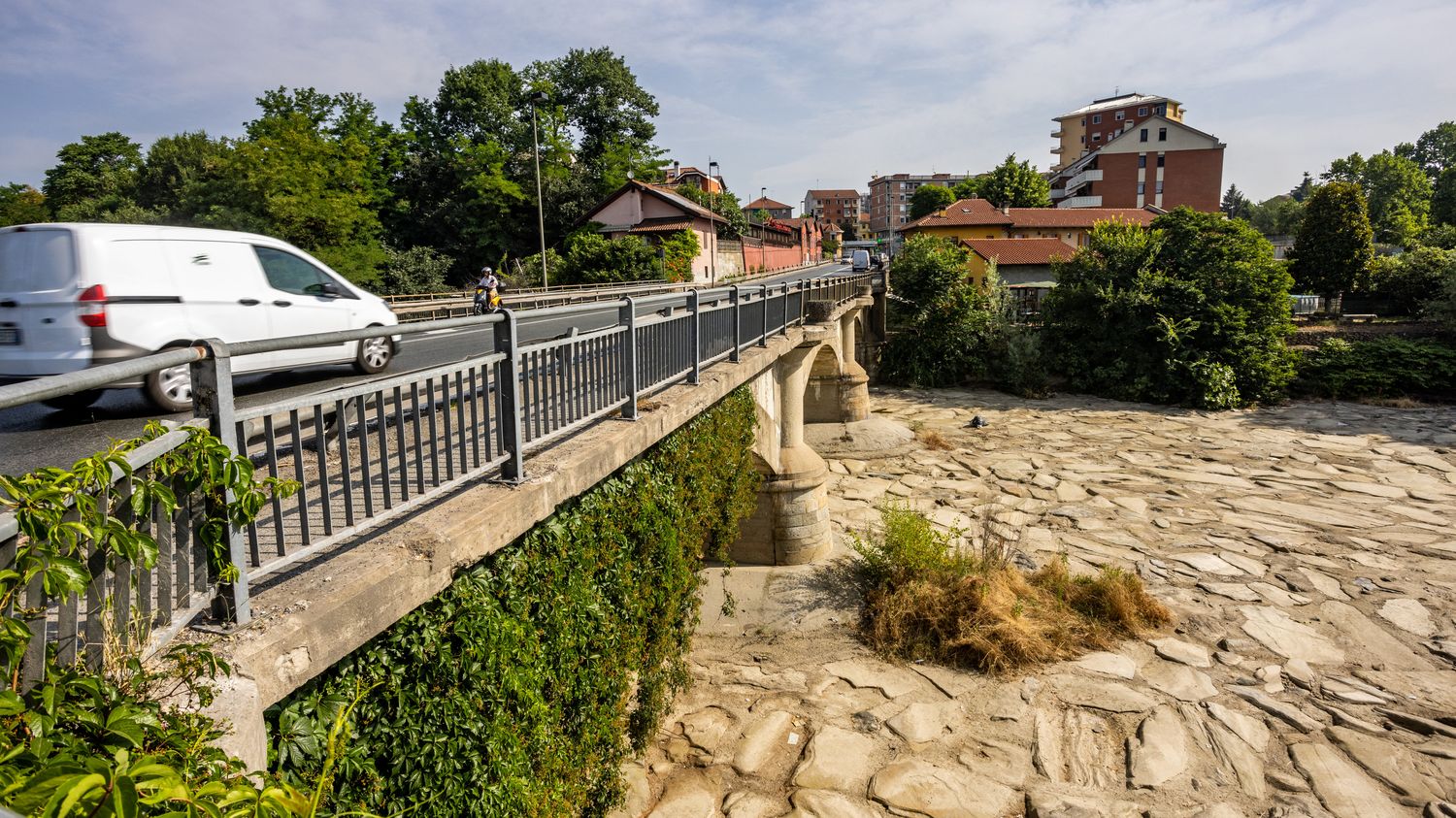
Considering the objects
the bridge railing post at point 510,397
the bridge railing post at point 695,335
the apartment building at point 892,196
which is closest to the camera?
the bridge railing post at point 510,397

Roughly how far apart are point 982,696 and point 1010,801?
1.78m

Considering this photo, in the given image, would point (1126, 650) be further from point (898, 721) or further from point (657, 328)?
point (657, 328)

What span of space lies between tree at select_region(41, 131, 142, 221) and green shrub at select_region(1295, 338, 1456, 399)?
2613 inches

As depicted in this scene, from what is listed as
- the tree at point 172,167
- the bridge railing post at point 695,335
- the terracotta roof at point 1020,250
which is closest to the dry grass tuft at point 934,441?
the bridge railing post at point 695,335

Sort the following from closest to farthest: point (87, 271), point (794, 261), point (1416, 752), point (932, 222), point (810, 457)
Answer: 1. point (87, 271)
2. point (1416, 752)
3. point (810, 457)
4. point (932, 222)
5. point (794, 261)

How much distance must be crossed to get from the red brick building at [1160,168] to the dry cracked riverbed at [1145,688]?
5403cm

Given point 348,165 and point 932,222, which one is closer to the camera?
point 348,165

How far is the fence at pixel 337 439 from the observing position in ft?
6.81

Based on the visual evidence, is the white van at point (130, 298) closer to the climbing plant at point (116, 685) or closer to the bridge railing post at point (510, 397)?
the bridge railing post at point (510, 397)

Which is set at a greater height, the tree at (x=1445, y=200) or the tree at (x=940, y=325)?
the tree at (x=1445, y=200)

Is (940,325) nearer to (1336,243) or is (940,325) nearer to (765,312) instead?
(765,312)

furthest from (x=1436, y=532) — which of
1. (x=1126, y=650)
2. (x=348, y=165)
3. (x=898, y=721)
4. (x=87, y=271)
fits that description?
(x=348, y=165)

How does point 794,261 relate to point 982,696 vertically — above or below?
above

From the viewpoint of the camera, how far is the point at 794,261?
266ft
